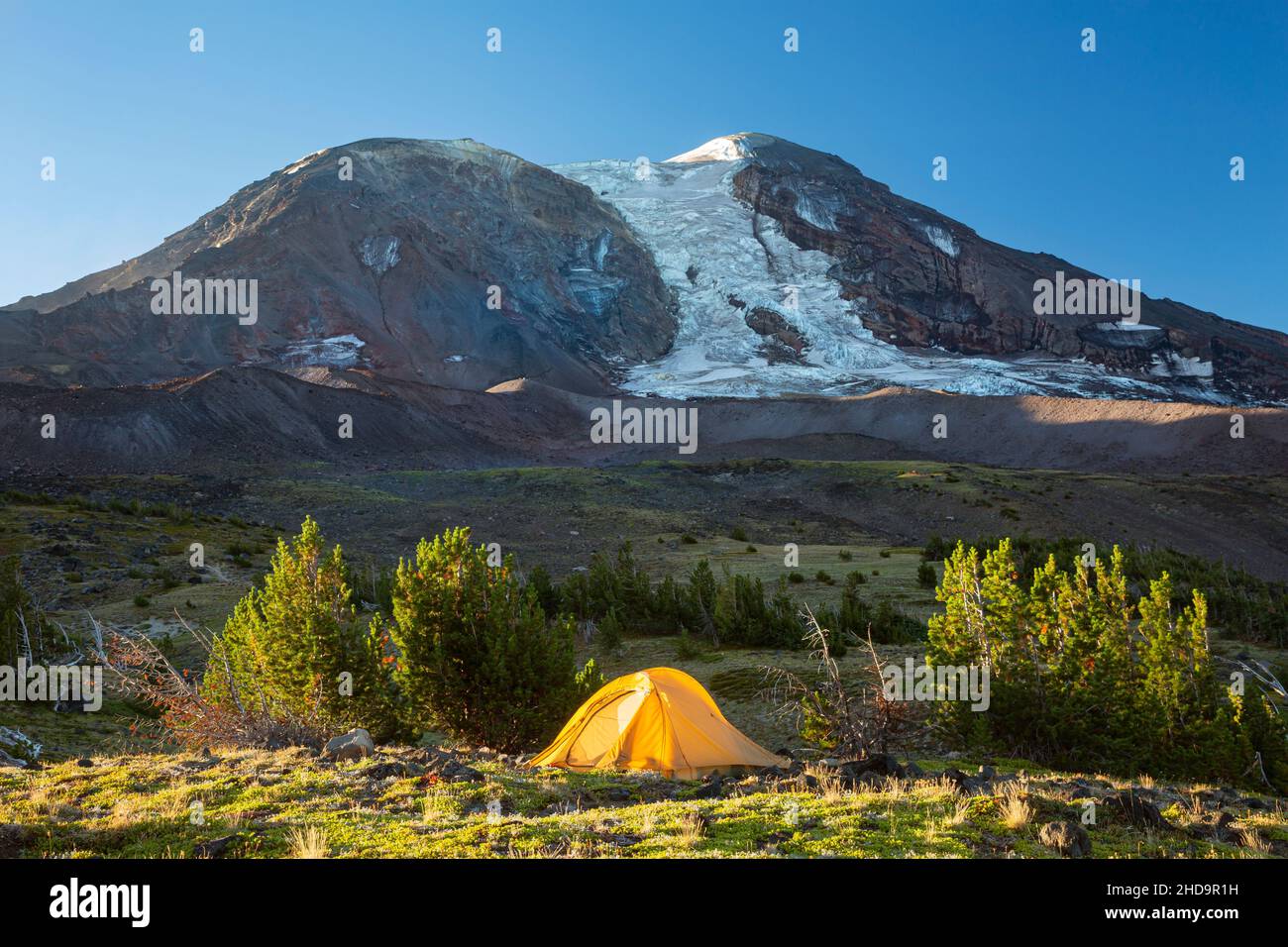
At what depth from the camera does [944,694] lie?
14.7m

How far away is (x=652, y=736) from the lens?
13070 mm

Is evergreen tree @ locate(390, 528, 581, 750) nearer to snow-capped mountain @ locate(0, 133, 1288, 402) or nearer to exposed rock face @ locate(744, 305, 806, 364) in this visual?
snow-capped mountain @ locate(0, 133, 1288, 402)

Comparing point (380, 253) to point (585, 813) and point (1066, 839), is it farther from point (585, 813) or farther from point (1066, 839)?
point (1066, 839)

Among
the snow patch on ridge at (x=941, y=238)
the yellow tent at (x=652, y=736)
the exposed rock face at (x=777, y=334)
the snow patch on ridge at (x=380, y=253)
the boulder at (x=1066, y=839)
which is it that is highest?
the snow patch on ridge at (x=941, y=238)

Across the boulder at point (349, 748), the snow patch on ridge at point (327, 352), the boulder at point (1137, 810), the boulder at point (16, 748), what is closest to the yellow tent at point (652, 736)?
the boulder at point (349, 748)

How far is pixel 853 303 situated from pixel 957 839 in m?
152

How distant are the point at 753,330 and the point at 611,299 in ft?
79.1

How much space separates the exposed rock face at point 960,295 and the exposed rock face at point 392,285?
36.4m

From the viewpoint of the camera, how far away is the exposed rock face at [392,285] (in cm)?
9238

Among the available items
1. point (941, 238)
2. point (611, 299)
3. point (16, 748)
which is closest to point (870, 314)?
point (941, 238)

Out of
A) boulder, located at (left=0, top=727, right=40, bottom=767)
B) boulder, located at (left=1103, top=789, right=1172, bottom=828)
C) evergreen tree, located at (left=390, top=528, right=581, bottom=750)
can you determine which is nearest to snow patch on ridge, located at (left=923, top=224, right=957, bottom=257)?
evergreen tree, located at (left=390, top=528, right=581, bottom=750)

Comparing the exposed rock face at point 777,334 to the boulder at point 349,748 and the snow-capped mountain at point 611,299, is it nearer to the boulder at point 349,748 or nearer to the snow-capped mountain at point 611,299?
the snow-capped mountain at point 611,299
